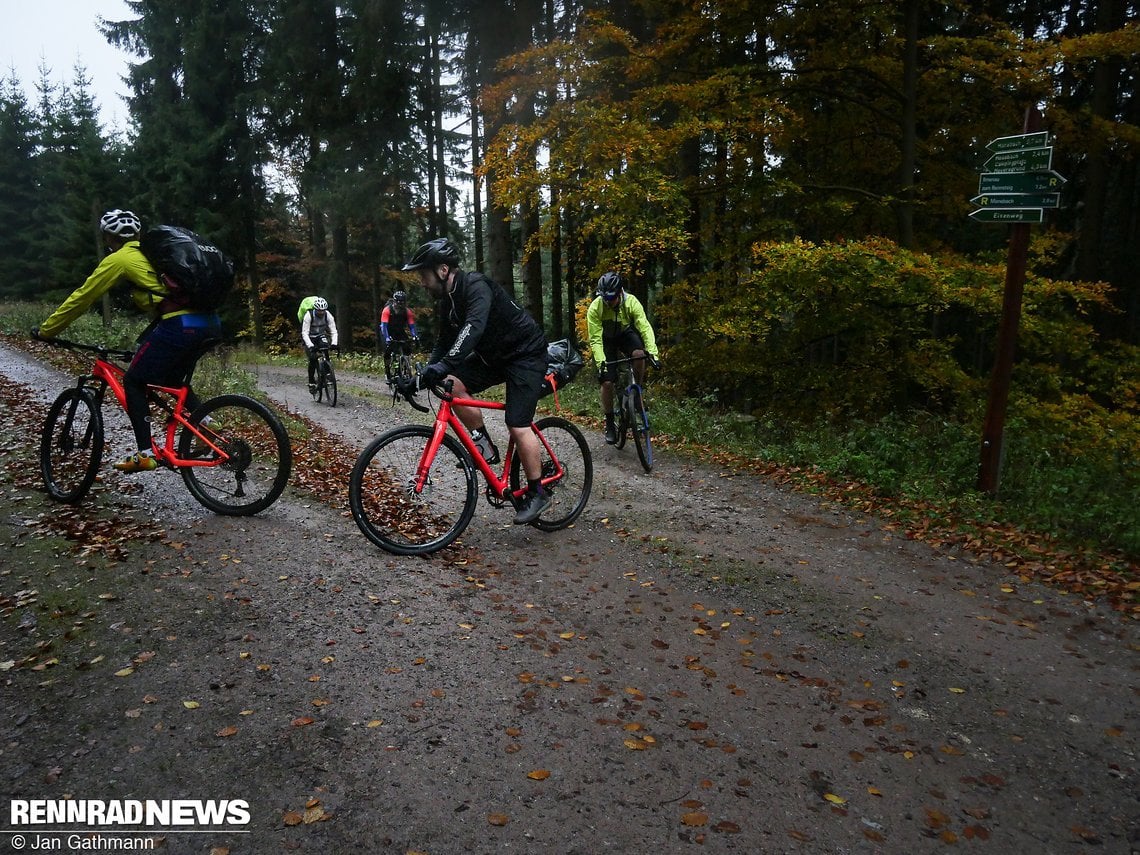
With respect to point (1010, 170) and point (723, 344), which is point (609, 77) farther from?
point (1010, 170)

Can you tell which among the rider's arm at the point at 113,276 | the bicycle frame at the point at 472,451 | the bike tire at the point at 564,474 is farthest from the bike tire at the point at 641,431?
the rider's arm at the point at 113,276

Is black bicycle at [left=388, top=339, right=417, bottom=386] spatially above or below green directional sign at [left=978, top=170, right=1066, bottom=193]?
below

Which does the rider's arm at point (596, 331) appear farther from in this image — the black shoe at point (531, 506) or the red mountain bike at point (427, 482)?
the black shoe at point (531, 506)

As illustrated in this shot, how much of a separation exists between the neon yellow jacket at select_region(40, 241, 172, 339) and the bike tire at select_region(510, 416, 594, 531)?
3.19 meters

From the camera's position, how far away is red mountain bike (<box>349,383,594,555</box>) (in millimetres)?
5160

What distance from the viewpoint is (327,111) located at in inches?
931

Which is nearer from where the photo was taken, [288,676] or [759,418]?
[288,676]

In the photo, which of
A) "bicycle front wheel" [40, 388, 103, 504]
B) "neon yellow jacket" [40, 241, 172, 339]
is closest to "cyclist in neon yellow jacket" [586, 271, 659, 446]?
"neon yellow jacket" [40, 241, 172, 339]

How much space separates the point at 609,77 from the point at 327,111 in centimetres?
1436

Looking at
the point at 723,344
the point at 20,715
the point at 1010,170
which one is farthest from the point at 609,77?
the point at 20,715

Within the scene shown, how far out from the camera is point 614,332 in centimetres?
932

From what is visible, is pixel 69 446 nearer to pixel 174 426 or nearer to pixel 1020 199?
pixel 174 426

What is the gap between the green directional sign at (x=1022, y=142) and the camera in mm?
6617

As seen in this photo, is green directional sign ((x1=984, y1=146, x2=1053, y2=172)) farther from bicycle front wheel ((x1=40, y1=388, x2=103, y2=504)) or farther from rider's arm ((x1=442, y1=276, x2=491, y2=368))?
bicycle front wheel ((x1=40, y1=388, x2=103, y2=504))
